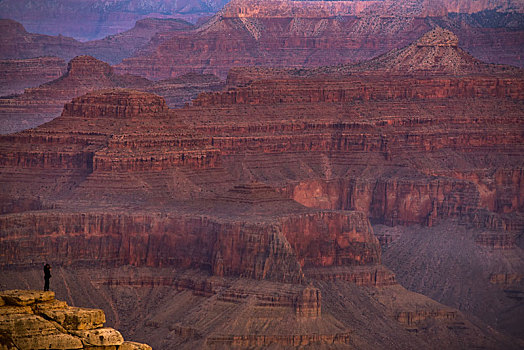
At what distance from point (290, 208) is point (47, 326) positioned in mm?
46826

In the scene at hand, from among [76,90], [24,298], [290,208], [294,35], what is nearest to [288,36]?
[294,35]

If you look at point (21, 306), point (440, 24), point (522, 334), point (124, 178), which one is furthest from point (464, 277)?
point (440, 24)

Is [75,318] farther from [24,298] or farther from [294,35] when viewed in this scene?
[294,35]

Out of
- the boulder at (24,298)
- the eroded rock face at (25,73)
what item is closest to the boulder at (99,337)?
the boulder at (24,298)

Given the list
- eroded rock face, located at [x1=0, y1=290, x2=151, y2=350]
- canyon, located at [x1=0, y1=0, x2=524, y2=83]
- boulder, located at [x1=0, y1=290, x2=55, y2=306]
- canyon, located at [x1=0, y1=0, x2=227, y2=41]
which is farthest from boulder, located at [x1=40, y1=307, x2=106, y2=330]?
canyon, located at [x1=0, y1=0, x2=524, y2=83]

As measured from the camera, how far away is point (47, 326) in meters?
30.4

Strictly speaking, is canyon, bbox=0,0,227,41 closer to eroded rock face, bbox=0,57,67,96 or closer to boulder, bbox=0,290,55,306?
eroded rock face, bbox=0,57,67,96

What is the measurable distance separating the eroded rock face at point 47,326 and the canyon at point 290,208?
32346mm

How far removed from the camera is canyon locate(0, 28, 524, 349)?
68438 millimetres

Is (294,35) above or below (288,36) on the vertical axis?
above

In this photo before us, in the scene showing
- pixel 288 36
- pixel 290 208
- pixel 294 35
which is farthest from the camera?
pixel 294 35

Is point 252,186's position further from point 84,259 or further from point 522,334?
point 522,334

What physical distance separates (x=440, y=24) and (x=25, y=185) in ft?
331

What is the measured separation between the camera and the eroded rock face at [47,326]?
1184 inches
